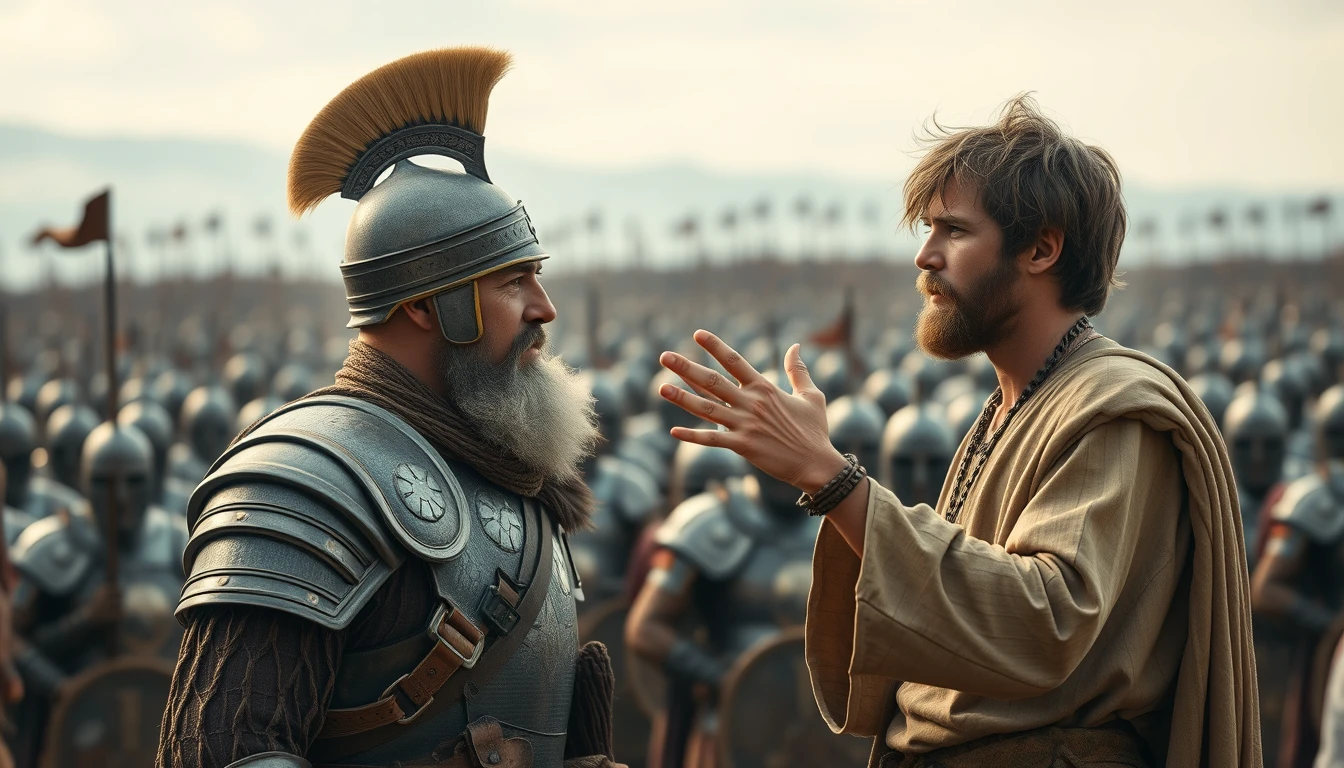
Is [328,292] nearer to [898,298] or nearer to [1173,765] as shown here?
[898,298]

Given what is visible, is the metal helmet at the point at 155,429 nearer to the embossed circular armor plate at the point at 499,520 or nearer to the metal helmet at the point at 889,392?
the metal helmet at the point at 889,392

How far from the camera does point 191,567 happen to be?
2713mm

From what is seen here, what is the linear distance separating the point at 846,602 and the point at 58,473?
955 centimetres

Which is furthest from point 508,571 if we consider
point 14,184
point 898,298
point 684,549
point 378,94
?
point 14,184

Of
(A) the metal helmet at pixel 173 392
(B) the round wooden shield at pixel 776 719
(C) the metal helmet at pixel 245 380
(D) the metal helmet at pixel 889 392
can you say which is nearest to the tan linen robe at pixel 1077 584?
(B) the round wooden shield at pixel 776 719

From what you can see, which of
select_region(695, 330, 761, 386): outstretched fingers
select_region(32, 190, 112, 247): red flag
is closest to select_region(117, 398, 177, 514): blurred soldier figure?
select_region(32, 190, 112, 247): red flag

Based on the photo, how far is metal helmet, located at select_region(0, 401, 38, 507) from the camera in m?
9.38

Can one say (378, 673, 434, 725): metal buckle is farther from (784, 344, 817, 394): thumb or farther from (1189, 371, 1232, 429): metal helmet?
(1189, 371, 1232, 429): metal helmet

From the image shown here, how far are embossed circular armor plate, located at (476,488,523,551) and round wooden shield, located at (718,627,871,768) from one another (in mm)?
3012

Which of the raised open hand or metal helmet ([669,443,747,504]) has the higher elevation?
the raised open hand

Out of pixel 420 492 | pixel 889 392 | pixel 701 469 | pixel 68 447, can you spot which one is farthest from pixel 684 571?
pixel 889 392

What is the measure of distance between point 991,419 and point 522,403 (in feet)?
3.28

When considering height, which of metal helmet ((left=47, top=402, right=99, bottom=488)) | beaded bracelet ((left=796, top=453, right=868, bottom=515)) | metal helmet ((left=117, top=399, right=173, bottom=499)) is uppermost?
beaded bracelet ((left=796, top=453, right=868, bottom=515))

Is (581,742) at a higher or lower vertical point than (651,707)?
higher
